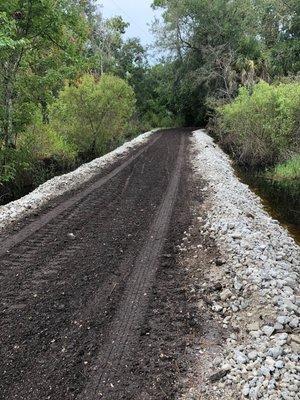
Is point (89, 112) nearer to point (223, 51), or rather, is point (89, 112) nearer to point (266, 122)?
point (266, 122)

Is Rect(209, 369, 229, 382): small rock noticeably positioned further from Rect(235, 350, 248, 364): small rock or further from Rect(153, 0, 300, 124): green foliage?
Rect(153, 0, 300, 124): green foliage

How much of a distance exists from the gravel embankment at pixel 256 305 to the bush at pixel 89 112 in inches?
489

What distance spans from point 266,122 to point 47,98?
369 inches

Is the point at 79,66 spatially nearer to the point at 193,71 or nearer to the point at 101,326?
the point at 101,326

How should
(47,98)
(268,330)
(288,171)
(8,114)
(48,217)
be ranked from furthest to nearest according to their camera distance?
(288,171), (47,98), (8,114), (48,217), (268,330)

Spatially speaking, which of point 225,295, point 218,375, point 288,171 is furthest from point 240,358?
point 288,171

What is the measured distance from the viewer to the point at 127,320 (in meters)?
5.32

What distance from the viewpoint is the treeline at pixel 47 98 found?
13117 millimetres

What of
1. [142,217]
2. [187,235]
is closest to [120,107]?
[142,217]

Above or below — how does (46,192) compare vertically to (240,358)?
above

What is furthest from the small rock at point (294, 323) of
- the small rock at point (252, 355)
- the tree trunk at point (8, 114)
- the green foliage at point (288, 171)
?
the tree trunk at point (8, 114)

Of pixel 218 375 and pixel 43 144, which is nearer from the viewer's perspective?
pixel 218 375

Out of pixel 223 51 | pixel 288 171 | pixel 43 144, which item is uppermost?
pixel 223 51

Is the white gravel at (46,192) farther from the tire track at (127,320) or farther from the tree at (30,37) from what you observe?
the tire track at (127,320)
